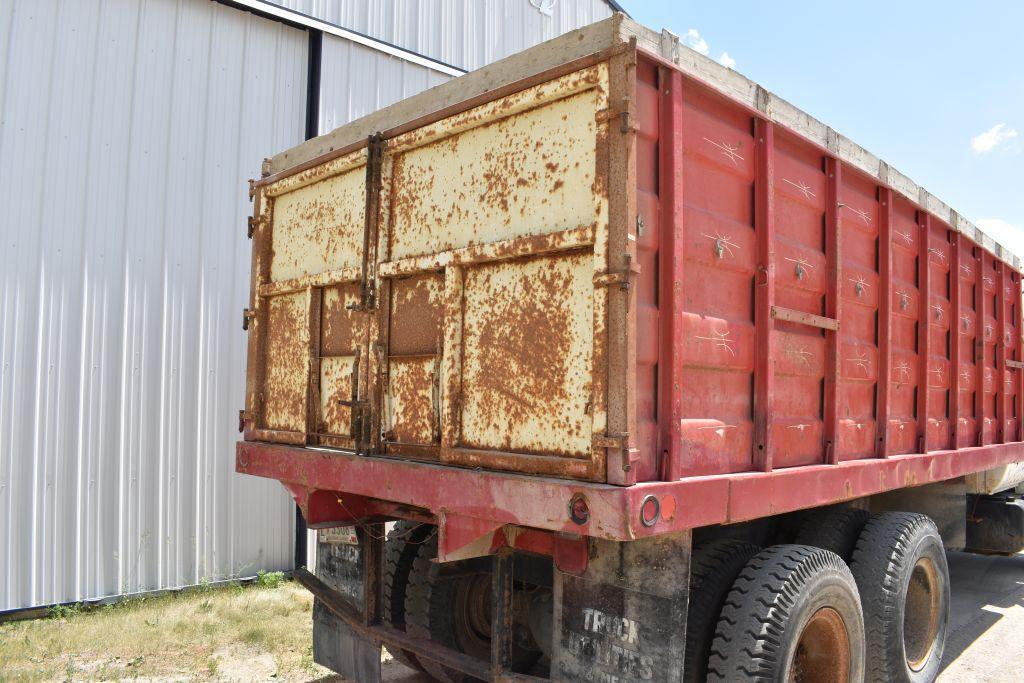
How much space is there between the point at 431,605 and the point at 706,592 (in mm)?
1415

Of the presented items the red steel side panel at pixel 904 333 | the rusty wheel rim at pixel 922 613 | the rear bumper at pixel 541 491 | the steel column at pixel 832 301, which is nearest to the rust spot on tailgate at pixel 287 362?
the rear bumper at pixel 541 491

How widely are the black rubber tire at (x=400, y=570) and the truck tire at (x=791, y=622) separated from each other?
165 cm

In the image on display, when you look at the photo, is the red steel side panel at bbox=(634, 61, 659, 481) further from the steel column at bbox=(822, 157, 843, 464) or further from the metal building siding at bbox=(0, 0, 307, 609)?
the metal building siding at bbox=(0, 0, 307, 609)

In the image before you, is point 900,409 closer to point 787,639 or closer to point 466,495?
point 787,639

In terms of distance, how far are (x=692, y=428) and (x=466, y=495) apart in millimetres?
852

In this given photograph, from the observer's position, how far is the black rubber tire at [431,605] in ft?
12.4

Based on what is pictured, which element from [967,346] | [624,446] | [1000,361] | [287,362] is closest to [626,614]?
[624,446]

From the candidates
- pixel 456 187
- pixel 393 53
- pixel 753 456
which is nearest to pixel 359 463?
pixel 456 187

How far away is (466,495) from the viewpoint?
9.12 feet

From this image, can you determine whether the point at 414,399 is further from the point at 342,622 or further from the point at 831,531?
the point at 831,531

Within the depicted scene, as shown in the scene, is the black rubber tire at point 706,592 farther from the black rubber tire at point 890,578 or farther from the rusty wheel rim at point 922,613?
the rusty wheel rim at point 922,613

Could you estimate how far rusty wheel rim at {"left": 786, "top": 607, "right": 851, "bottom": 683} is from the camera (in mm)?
3219

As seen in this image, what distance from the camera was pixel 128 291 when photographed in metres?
5.71

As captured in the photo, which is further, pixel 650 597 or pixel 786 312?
pixel 786 312
